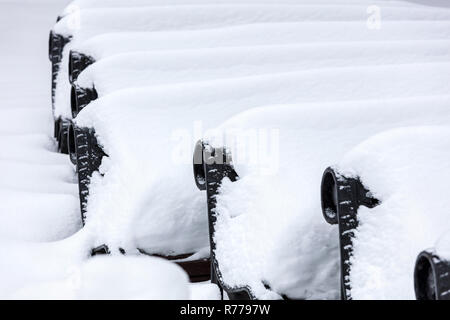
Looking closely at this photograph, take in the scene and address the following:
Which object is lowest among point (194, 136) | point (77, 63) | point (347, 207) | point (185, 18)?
point (347, 207)

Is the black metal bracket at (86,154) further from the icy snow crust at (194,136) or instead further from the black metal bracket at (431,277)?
the black metal bracket at (431,277)

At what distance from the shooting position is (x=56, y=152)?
2.50 metres

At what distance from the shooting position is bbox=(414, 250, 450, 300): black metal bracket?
2.73ft

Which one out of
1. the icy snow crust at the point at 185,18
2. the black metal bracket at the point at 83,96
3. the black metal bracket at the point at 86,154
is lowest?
the black metal bracket at the point at 86,154

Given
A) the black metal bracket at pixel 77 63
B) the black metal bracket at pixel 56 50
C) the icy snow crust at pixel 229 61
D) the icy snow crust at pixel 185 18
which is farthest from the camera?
the black metal bracket at pixel 56 50

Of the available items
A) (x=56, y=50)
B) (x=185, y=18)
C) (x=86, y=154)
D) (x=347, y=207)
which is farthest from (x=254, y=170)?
(x=56, y=50)

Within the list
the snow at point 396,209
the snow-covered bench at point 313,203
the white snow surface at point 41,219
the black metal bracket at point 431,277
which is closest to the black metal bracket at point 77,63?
the white snow surface at point 41,219

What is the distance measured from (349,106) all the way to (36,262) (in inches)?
31.6

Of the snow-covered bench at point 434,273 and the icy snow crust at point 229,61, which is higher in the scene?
the icy snow crust at point 229,61

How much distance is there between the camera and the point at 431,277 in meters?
0.89

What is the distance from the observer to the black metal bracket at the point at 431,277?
2.73 feet

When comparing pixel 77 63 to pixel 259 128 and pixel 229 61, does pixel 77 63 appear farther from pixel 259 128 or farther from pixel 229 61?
pixel 259 128

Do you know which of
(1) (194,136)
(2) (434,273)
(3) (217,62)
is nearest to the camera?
(2) (434,273)
